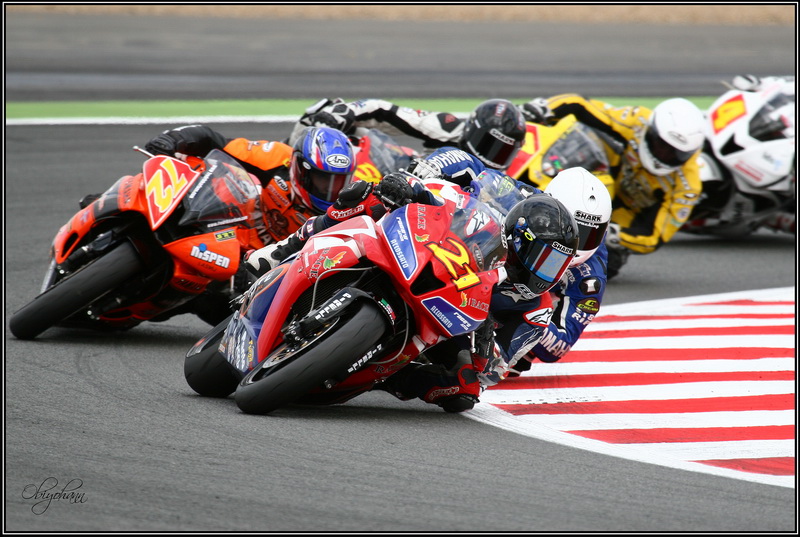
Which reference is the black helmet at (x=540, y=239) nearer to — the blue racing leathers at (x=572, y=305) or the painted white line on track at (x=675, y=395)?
the painted white line on track at (x=675, y=395)

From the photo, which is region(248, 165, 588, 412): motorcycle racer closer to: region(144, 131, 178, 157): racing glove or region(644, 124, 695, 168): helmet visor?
region(144, 131, 178, 157): racing glove

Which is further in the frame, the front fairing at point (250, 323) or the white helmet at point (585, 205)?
the white helmet at point (585, 205)

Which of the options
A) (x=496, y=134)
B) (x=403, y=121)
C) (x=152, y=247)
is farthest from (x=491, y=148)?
(x=152, y=247)

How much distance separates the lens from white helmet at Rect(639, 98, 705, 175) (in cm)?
968

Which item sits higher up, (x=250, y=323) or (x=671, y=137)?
(x=250, y=323)

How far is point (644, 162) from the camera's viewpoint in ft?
32.6

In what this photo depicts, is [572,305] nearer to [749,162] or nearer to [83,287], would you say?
[83,287]

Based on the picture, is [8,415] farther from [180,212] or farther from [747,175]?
[747,175]

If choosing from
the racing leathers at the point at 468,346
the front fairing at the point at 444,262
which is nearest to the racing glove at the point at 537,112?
the racing leathers at the point at 468,346

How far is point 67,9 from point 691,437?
2596 centimetres

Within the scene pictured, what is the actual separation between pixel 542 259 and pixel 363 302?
97 cm

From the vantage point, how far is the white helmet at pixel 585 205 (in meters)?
6.52

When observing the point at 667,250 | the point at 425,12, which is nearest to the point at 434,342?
the point at 667,250

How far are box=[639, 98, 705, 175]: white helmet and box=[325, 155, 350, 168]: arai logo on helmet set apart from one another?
12.9 ft
